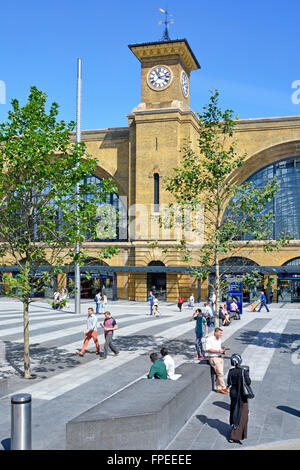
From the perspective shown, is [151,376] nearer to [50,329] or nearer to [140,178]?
[50,329]

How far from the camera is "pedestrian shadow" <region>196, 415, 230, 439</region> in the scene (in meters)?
8.15

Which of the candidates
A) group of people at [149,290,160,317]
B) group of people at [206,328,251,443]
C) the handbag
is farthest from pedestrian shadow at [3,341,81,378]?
group of people at [149,290,160,317]

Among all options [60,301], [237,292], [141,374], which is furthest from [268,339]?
[60,301]

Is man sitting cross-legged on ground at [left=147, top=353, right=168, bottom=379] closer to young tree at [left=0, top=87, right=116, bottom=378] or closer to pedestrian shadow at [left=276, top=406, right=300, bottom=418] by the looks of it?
pedestrian shadow at [left=276, top=406, right=300, bottom=418]

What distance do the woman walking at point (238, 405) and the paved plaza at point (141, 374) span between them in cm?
19

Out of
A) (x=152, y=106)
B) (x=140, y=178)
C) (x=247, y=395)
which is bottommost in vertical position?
(x=247, y=395)

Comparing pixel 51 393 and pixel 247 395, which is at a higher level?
pixel 247 395

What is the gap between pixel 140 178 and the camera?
4006 centimetres

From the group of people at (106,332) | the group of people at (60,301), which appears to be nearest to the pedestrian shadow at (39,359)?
the group of people at (106,332)

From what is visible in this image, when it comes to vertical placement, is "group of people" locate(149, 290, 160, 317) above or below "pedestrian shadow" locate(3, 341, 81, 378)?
above

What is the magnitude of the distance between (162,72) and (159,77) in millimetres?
491

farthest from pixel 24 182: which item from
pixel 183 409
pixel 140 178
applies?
pixel 140 178

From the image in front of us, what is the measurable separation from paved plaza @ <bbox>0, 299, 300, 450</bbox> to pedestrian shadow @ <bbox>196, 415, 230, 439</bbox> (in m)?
0.01
